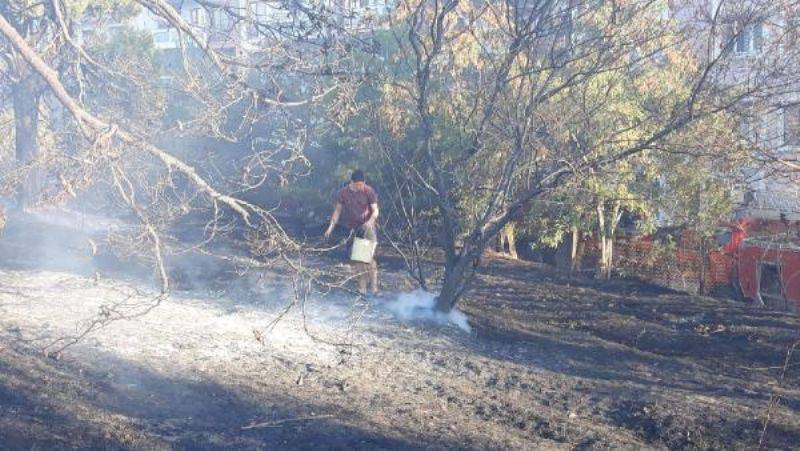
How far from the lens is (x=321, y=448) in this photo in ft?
19.0

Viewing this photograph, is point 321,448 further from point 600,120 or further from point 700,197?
point 700,197

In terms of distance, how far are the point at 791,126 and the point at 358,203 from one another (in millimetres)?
5049

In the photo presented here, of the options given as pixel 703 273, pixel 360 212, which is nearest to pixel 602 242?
pixel 703 273

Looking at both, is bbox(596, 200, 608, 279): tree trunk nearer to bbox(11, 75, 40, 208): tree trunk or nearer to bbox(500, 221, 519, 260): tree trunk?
bbox(500, 221, 519, 260): tree trunk

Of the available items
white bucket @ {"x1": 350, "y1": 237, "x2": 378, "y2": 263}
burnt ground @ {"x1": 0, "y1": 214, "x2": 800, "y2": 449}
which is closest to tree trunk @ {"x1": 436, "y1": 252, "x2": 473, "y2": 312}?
burnt ground @ {"x1": 0, "y1": 214, "x2": 800, "y2": 449}

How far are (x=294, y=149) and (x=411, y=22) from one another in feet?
6.05

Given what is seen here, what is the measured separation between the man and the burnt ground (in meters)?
0.47

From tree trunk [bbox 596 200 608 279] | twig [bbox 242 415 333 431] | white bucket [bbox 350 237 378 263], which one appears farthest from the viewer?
tree trunk [bbox 596 200 608 279]

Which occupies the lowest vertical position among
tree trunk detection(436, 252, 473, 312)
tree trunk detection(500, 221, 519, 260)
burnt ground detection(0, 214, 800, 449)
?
burnt ground detection(0, 214, 800, 449)

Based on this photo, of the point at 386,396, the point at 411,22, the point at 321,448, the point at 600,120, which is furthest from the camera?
the point at 600,120

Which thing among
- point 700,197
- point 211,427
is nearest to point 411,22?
point 211,427

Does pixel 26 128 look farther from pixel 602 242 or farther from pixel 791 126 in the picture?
pixel 791 126

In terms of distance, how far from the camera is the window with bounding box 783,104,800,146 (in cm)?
891

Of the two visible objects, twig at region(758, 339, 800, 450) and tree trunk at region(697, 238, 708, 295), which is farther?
tree trunk at region(697, 238, 708, 295)
